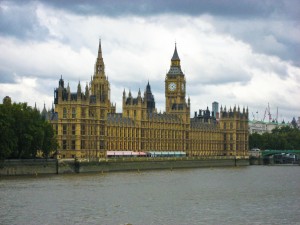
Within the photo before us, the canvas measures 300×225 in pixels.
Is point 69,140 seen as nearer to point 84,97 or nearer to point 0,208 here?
point 84,97

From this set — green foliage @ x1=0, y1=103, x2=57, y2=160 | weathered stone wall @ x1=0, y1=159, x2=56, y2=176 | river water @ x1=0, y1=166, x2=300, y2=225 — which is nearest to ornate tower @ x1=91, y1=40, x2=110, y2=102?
green foliage @ x1=0, y1=103, x2=57, y2=160

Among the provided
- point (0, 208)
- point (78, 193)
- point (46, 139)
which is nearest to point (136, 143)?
point (46, 139)

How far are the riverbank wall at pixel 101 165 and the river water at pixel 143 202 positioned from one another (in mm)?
5831

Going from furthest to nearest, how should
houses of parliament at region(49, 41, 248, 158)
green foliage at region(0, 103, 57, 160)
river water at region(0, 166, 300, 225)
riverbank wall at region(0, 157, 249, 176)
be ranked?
houses of parliament at region(49, 41, 248, 158) < riverbank wall at region(0, 157, 249, 176) < green foliage at region(0, 103, 57, 160) < river water at region(0, 166, 300, 225)

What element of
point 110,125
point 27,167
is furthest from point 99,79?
point 27,167

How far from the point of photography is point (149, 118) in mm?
174625

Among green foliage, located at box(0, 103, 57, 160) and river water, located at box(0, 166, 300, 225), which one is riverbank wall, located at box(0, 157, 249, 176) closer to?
green foliage, located at box(0, 103, 57, 160)

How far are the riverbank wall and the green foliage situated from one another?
198 cm

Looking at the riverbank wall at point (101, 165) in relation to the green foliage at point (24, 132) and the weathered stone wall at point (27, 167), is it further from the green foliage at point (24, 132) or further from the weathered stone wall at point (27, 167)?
the green foliage at point (24, 132)

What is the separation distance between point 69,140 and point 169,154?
151 ft

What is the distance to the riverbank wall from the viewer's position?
11001 centimetres

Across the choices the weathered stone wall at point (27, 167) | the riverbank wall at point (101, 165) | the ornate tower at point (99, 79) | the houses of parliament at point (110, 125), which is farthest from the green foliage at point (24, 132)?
the ornate tower at point (99, 79)

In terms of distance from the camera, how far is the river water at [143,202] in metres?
63.9

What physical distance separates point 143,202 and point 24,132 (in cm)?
4109
